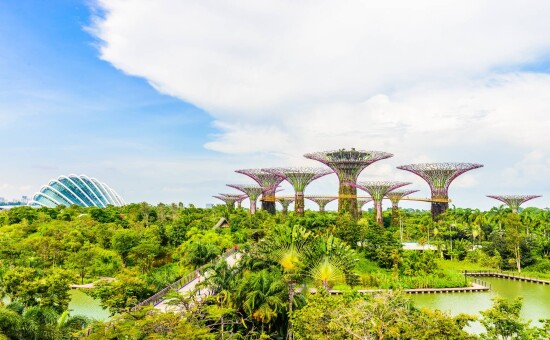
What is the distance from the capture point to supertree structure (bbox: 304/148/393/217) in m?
55.1

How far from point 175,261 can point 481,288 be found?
82.4 feet

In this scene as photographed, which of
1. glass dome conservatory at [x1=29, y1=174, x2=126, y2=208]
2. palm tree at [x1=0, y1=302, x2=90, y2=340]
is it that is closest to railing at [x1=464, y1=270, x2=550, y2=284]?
palm tree at [x1=0, y1=302, x2=90, y2=340]

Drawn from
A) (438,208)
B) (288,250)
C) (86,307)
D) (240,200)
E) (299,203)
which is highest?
(240,200)

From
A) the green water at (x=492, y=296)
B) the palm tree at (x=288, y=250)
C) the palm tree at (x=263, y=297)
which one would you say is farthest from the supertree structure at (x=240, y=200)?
the palm tree at (x=263, y=297)

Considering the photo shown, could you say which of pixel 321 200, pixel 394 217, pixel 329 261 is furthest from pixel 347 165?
pixel 329 261

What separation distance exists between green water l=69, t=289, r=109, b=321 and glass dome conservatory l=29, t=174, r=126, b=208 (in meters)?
64.0

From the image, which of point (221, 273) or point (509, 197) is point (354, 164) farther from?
point (221, 273)

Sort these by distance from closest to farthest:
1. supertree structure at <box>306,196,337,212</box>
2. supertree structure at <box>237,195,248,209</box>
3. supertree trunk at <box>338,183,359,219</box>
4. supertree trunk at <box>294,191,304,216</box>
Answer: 1. supertree trunk at <box>338,183,359,219</box>
2. supertree trunk at <box>294,191,304,216</box>
3. supertree structure at <box>306,196,337,212</box>
4. supertree structure at <box>237,195,248,209</box>

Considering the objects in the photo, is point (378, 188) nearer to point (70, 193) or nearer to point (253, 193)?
point (253, 193)

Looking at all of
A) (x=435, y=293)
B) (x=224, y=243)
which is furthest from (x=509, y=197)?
(x=224, y=243)

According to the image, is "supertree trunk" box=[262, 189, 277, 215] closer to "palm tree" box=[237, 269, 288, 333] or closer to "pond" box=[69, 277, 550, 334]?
"pond" box=[69, 277, 550, 334]

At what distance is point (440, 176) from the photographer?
54.5 meters

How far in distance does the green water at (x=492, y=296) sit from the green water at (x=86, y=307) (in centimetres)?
1722

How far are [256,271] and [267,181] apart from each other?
41.1 meters
